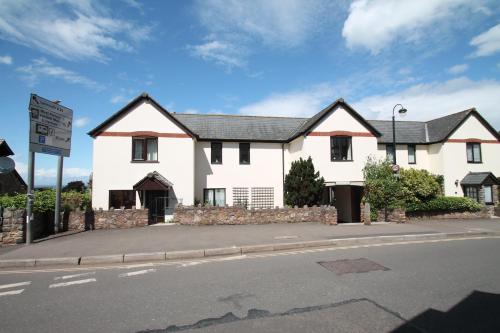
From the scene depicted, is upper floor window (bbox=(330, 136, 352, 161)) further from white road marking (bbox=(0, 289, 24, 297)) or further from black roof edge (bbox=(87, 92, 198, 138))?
white road marking (bbox=(0, 289, 24, 297))

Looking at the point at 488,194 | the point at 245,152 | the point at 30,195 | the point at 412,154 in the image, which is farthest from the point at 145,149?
the point at 488,194

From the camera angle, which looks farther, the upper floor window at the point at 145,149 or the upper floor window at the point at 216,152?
the upper floor window at the point at 216,152

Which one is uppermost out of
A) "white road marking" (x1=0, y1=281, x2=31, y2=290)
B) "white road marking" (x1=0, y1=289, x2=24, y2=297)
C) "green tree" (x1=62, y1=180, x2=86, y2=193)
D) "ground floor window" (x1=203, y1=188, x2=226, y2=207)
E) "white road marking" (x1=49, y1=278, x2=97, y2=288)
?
"green tree" (x1=62, y1=180, x2=86, y2=193)

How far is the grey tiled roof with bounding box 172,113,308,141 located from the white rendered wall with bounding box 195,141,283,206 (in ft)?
2.12

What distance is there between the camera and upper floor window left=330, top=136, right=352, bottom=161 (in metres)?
20.2

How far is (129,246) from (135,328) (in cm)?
639

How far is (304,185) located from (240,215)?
500 centimetres

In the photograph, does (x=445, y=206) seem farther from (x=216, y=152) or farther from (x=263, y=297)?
(x=263, y=297)

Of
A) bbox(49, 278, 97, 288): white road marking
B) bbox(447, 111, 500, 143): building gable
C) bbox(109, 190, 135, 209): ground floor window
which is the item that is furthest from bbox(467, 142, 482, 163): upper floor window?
bbox(49, 278, 97, 288): white road marking

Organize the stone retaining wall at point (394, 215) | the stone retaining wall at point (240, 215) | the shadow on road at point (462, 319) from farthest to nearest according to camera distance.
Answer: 1. the stone retaining wall at point (394, 215)
2. the stone retaining wall at point (240, 215)
3. the shadow on road at point (462, 319)

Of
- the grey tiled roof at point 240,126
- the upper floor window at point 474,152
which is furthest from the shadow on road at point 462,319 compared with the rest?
the upper floor window at point 474,152

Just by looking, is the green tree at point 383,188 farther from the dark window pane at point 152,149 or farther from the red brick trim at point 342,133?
the dark window pane at point 152,149

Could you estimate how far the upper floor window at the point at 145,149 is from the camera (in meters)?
18.5

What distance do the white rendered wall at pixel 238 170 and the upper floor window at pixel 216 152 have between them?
0.76 feet
